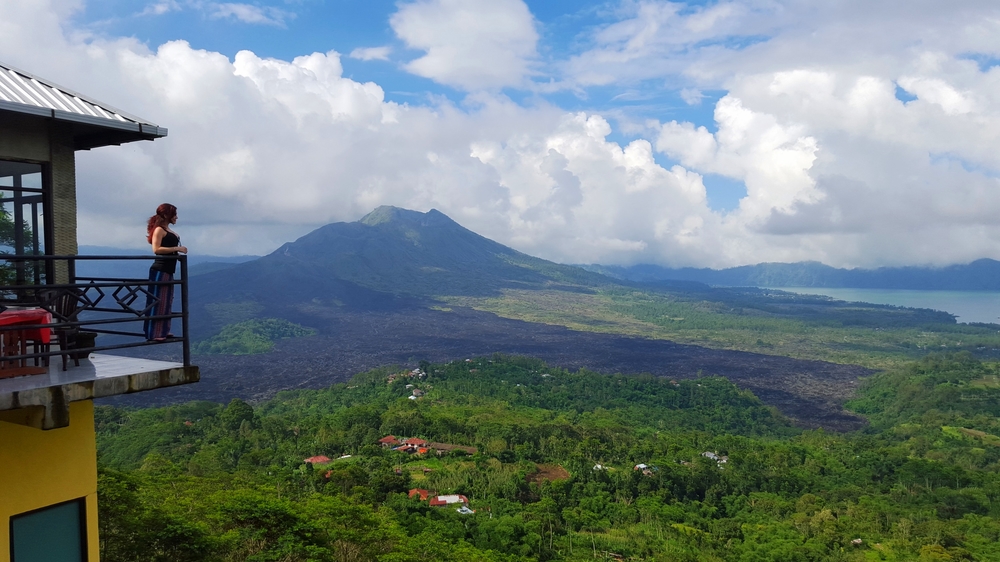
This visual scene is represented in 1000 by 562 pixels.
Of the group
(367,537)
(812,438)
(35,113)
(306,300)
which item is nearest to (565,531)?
(367,537)

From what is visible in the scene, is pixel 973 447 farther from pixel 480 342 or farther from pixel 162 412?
pixel 480 342

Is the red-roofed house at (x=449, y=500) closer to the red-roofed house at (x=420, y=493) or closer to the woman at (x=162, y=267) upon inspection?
the red-roofed house at (x=420, y=493)

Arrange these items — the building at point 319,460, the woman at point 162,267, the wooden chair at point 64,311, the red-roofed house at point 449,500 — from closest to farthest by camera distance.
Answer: the wooden chair at point 64,311 < the woman at point 162,267 < the red-roofed house at point 449,500 < the building at point 319,460

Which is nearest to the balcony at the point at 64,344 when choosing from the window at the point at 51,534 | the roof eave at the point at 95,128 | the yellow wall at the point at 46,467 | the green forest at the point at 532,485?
the yellow wall at the point at 46,467

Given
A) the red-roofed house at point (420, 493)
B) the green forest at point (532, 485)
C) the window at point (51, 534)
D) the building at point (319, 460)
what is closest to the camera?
the window at point (51, 534)

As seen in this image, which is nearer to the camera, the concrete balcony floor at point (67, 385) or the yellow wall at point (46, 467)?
the concrete balcony floor at point (67, 385)

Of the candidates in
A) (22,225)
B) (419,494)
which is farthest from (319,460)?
(22,225)

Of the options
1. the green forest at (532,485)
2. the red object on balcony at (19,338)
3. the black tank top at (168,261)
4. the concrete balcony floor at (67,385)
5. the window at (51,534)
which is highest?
the black tank top at (168,261)

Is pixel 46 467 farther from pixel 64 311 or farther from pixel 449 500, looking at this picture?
pixel 449 500

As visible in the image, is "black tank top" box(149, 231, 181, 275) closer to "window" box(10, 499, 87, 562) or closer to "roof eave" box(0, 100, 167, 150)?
"roof eave" box(0, 100, 167, 150)
